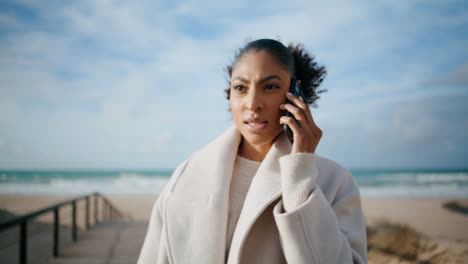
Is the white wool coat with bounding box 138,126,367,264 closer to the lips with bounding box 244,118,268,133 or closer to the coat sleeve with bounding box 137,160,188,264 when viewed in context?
the coat sleeve with bounding box 137,160,188,264

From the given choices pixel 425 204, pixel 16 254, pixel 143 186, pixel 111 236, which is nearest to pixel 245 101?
pixel 16 254

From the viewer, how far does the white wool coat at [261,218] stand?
1152mm

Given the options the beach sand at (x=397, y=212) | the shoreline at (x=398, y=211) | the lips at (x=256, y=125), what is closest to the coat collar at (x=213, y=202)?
the lips at (x=256, y=125)

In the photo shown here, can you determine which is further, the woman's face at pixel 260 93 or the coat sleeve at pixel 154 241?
the coat sleeve at pixel 154 241

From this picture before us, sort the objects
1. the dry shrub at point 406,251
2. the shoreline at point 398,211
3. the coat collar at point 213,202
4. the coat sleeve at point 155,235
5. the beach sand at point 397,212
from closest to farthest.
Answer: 1. the coat collar at point 213,202
2. the coat sleeve at point 155,235
3. the dry shrub at point 406,251
4. the beach sand at point 397,212
5. the shoreline at point 398,211

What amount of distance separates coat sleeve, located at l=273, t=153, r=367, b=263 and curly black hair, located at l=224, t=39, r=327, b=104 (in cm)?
42

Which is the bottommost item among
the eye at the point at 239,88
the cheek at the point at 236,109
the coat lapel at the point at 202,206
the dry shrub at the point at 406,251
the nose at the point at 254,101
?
the dry shrub at the point at 406,251

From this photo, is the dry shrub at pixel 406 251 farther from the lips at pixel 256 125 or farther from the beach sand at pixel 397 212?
the beach sand at pixel 397 212

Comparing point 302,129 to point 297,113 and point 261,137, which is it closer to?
point 297,113

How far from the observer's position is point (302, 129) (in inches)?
48.3

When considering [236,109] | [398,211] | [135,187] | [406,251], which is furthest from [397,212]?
[135,187]

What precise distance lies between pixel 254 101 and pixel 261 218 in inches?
19.6

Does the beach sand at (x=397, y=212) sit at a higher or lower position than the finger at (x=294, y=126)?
lower

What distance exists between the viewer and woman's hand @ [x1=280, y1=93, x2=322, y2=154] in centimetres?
122
